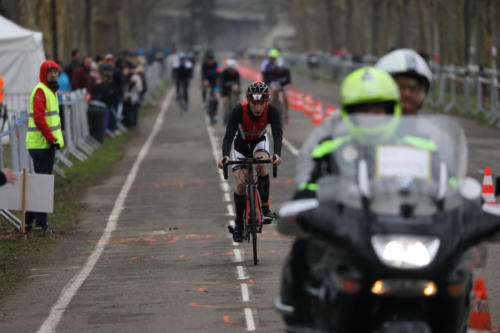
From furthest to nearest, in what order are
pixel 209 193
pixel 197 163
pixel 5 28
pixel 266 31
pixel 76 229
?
pixel 266 31, pixel 5 28, pixel 197 163, pixel 209 193, pixel 76 229

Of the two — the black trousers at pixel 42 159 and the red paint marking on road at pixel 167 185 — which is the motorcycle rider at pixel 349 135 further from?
the red paint marking on road at pixel 167 185

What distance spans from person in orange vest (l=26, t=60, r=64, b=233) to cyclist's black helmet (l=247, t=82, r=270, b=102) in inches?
124

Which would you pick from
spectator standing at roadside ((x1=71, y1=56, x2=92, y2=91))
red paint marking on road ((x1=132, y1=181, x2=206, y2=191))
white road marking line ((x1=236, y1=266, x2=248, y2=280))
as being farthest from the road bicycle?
spectator standing at roadside ((x1=71, y1=56, x2=92, y2=91))

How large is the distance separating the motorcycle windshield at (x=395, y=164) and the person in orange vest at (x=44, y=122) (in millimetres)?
8749

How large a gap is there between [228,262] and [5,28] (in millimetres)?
16973

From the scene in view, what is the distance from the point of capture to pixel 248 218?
474 inches

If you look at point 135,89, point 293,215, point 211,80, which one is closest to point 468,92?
point 211,80

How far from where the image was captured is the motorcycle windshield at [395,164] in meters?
5.22

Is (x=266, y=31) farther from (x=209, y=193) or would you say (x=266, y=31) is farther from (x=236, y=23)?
(x=209, y=193)

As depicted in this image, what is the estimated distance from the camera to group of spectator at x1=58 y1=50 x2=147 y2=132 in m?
27.1

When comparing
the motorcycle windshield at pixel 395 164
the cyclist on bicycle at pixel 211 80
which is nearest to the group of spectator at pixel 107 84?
the cyclist on bicycle at pixel 211 80

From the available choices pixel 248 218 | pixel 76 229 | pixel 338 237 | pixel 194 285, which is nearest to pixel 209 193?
pixel 76 229

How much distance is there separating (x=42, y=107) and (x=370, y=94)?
356 inches

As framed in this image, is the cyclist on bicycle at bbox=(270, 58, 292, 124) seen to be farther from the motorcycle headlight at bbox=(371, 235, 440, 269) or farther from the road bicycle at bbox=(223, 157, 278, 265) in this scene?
the motorcycle headlight at bbox=(371, 235, 440, 269)
